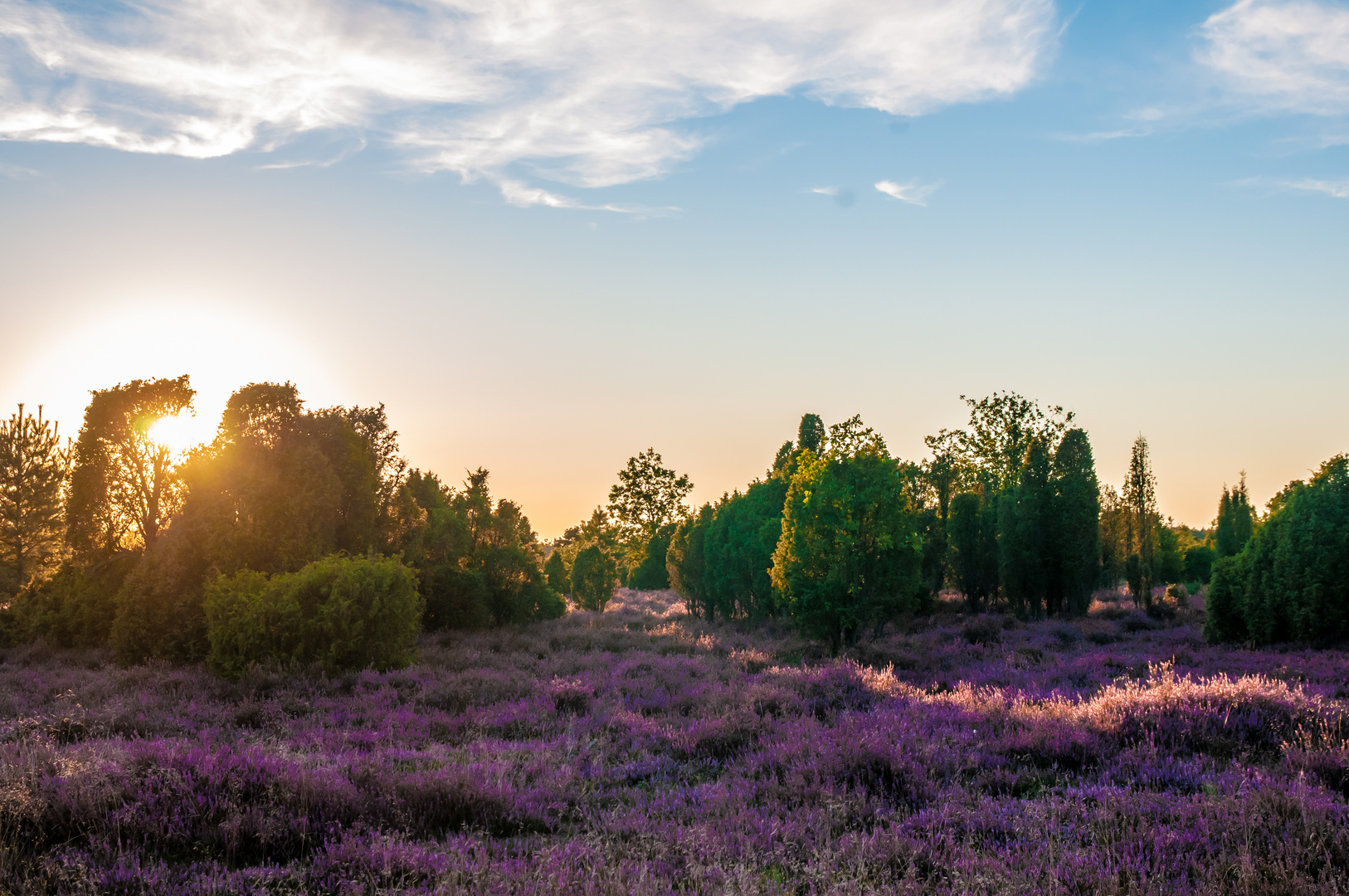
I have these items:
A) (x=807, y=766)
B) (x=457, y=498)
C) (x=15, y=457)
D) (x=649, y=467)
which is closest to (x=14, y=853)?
(x=807, y=766)

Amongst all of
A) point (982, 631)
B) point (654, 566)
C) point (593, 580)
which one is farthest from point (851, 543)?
point (654, 566)

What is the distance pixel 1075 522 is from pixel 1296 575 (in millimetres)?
11356

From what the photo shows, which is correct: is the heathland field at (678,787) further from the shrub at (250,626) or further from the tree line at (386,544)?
the tree line at (386,544)

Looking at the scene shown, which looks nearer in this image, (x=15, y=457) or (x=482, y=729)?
(x=482, y=729)

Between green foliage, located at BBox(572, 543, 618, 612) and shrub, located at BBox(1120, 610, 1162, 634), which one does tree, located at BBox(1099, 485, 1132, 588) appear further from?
green foliage, located at BBox(572, 543, 618, 612)

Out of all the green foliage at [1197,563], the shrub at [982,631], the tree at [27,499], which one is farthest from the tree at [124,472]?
the green foliage at [1197,563]

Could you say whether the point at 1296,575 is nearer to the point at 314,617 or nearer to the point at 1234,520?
the point at 314,617

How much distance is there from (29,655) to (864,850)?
21457 mm

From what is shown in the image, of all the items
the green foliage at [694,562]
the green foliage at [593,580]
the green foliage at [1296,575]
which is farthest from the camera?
the green foliage at [593,580]

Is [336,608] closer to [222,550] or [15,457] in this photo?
[222,550]

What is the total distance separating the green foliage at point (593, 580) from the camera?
4275 centimetres

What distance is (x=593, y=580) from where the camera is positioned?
4284cm

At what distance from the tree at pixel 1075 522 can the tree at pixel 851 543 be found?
11.9 metres

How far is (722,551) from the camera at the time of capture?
35281 mm
